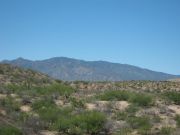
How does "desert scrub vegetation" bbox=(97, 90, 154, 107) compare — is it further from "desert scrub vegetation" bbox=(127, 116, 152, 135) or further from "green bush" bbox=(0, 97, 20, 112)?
"green bush" bbox=(0, 97, 20, 112)

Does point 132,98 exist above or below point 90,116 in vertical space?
above

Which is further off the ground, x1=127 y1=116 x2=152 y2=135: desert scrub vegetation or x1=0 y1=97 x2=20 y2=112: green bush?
x1=0 y1=97 x2=20 y2=112: green bush

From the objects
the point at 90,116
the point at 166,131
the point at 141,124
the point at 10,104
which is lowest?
the point at 166,131

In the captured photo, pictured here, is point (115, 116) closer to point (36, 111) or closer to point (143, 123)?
point (143, 123)

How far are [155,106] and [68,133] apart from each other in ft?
28.6

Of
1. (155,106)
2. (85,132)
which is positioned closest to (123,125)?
(85,132)

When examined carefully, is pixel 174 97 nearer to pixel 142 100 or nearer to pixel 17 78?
pixel 142 100

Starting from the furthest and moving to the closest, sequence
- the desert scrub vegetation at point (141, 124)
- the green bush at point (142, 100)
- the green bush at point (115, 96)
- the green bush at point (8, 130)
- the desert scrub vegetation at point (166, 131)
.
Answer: the green bush at point (115, 96) < the green bush at point (142, 100) < the desert scrub vegetation at point (141, 124) < the desert scrub vegetation at point (166, 131) < the green bush at point (8, 130)

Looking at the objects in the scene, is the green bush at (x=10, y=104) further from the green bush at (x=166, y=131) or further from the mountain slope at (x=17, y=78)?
the mountain slope at (x=17, y=78)

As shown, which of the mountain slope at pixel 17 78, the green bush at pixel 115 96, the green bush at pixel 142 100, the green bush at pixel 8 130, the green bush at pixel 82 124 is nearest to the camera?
the green bush at pixel 8 130

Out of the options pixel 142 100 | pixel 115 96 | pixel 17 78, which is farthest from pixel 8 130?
pixel 17 78

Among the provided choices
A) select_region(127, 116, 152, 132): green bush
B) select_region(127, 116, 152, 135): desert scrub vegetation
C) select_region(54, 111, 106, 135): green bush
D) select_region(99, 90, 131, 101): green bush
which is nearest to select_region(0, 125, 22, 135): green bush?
select_region(54, 111, 106, 135): green bush

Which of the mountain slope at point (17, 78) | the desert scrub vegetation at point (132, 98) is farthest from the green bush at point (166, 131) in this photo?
the mountain slope at point (17, 78)

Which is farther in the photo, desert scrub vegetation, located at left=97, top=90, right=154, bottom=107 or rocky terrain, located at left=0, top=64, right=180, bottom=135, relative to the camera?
desert scrub vegetation, located at left=97, top=90, right=154, bottom=107
